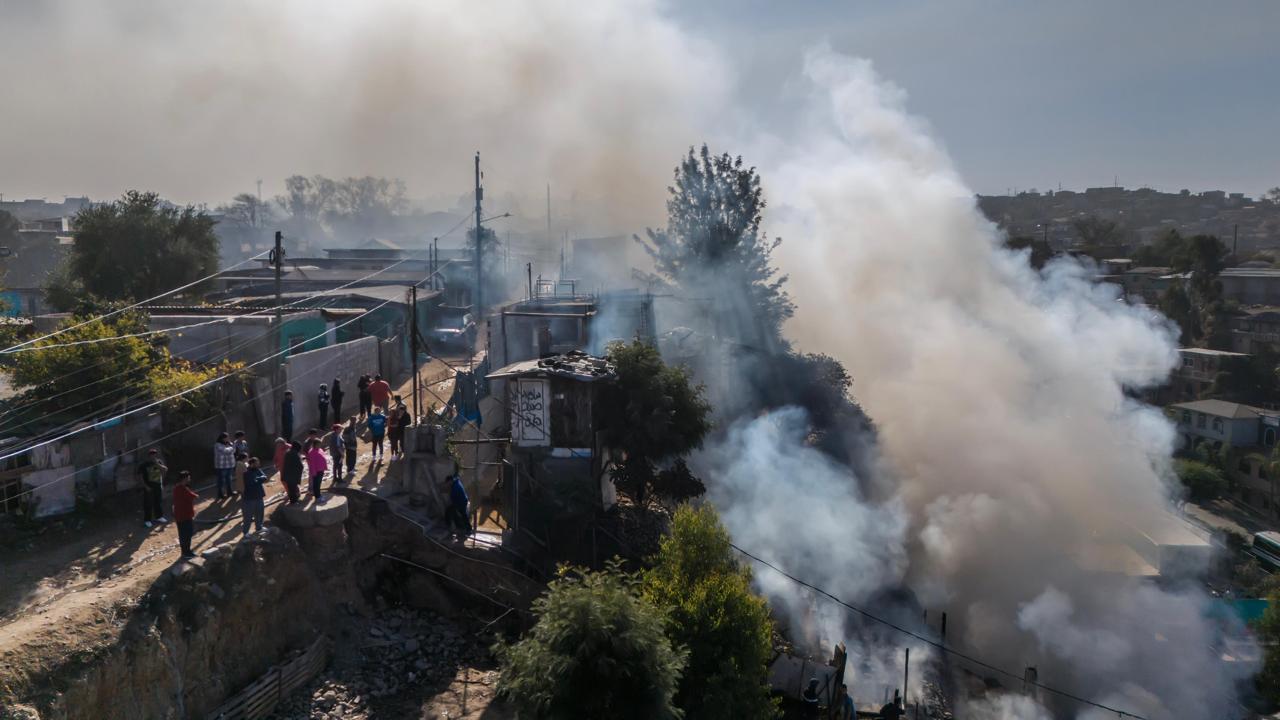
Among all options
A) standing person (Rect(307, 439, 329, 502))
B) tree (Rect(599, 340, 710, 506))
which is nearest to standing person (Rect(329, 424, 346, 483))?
standing person (Rect(307, 439, 329, 502))

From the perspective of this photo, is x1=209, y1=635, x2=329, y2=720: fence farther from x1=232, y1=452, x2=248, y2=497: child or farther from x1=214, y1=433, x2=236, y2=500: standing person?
x1=214, y1=433, x2=236, y2=500: standing person

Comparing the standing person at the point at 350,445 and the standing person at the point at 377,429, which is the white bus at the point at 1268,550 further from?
the standing person at the point at 350,445

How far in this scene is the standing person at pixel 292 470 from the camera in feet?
37.1

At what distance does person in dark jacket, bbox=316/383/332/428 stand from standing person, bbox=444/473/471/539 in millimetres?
3405

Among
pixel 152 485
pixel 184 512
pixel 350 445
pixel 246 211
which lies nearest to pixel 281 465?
pixel 152 485

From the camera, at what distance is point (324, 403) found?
15.2 meters

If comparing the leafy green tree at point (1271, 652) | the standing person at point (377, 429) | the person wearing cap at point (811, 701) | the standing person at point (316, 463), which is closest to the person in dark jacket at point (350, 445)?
the standing person at point (377, 429)

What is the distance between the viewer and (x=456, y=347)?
2764 centimetres

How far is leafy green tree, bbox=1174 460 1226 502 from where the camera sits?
3123 centimetres

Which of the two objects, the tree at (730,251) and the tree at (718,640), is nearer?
the tree at (718,640)

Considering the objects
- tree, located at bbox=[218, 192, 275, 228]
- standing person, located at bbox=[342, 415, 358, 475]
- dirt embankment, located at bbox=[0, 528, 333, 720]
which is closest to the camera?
dirt embankment, located at bbox=[0, 528, 333, 720]

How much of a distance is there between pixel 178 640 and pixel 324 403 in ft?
20.2

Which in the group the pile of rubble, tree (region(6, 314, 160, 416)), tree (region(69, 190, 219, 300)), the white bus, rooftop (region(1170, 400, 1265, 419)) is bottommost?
the white bus

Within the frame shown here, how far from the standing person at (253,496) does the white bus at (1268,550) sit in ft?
88.4
